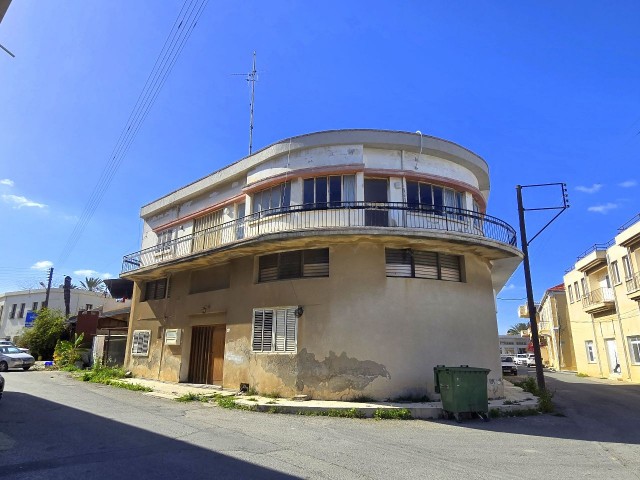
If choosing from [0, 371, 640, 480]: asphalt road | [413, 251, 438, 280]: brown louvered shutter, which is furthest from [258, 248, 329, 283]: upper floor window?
[0, 371, 640, 480]: asphalt road

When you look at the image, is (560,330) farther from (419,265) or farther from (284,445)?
(284,445)

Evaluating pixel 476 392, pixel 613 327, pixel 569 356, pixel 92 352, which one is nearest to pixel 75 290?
pixel 92 352

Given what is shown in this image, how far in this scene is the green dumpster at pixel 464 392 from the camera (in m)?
10.3

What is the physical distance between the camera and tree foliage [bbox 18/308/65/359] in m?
31.0

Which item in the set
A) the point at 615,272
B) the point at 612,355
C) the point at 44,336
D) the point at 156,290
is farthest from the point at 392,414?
the point at 44,336

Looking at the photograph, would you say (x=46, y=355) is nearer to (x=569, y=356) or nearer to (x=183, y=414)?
(x=183, y=414)

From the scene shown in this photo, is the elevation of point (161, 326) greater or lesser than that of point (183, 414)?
greater

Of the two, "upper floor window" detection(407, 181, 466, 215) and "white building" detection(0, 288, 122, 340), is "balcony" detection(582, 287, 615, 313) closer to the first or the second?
"upper floor window" detection(407, 181, 466, 215)

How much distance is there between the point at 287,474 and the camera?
550 centimetres

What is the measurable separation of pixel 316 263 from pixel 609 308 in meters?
24.7

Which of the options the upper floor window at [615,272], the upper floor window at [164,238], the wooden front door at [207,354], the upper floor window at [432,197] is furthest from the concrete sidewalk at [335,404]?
the upper floor window at [615,272]

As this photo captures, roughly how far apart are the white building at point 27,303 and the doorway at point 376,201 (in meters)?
39.6

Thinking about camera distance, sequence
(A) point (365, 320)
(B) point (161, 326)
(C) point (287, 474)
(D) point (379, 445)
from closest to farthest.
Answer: (C) point (287, 474), (D) point (379, 445), (A) point (365, 320), (B) point (161, 326)

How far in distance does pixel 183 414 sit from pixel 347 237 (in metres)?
6.62
